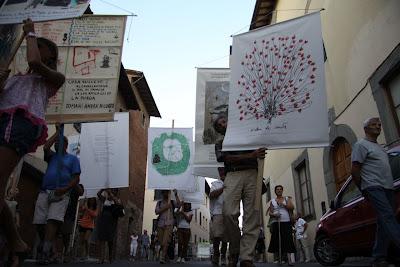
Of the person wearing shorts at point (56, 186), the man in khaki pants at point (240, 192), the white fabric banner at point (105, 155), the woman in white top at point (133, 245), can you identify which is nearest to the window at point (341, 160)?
the white fabric banner at point (105, 155)

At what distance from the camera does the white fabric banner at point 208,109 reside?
29.4 ft

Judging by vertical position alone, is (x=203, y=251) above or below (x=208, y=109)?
below

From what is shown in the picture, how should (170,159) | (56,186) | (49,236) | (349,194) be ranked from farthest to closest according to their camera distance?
(170,159)
(349,194)
(49,236)
(56,186)

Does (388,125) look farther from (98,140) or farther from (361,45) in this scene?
(98,140)

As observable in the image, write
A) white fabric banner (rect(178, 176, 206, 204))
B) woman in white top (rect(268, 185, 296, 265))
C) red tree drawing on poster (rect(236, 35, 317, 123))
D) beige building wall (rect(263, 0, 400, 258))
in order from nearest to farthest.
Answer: red tree drawing on poster (rect(236, 35, 317, 123)), woman in white top (rect(268, 185, 296, 265)), beige building wall (rect(263, 0, 400, 258)), white fabric banner (rect(178, 176, 206, 204))

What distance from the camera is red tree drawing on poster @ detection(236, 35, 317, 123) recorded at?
5.49 meters

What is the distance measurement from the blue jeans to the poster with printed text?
4008 millimetres

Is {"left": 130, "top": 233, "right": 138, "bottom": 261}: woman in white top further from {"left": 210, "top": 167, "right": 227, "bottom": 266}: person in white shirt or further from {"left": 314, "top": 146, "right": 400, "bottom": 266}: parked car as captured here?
{"left": 314, "top": 146, "right": 400, "bottom": 266}: parked car

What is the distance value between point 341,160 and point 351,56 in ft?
9.16

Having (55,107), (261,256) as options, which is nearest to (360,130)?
(55,107)

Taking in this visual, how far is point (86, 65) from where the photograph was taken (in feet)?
22.8

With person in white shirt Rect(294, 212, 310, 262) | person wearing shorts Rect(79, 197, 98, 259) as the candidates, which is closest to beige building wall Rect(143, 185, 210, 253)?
person in white shirt Rect(294, 212, 310, 262)

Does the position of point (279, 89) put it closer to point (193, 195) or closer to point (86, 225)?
point (86, 225)

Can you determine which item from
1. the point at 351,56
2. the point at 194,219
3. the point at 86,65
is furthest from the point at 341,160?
the point at 194,219
